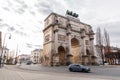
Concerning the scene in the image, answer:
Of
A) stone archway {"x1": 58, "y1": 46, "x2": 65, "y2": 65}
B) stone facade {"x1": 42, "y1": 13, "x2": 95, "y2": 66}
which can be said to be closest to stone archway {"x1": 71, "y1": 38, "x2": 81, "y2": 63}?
stone facade {"x1": 42, "y1": 13, "x2": 95, "y2": 66}

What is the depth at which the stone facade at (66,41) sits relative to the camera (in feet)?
157

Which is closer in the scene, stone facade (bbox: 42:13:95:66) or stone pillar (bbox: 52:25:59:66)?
stone pillar (bbox: 52:25:59:66)

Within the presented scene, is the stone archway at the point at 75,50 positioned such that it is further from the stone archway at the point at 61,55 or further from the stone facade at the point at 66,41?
the stone archway at the point at 61,55

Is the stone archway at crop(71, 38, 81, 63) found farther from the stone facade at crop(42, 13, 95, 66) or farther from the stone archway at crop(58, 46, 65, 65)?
the stone archway at crop(58, 46, 65, 65)

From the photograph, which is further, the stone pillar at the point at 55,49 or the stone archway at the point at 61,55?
the stone archway at the point at 61,55

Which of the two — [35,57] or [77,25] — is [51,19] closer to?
[77,25]

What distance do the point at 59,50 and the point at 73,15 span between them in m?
17.3

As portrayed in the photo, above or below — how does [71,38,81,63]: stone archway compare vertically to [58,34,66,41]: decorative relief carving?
below

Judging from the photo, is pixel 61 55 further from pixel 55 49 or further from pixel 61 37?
pixel 61 37

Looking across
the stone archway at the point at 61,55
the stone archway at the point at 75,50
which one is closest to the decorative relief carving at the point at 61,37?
the stone archway at the point at 61,55

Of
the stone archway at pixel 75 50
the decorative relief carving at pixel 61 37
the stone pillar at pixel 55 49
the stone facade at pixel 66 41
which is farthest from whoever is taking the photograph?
the stone archway at pixel 75 50

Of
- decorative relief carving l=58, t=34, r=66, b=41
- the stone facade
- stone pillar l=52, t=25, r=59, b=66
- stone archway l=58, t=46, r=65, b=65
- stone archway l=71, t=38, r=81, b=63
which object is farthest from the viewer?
stone archway l=71, t=38, r=81, b=63

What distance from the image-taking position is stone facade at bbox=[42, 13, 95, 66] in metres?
47.8

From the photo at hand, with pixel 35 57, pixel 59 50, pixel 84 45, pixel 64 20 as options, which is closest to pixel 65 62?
pixel 59 50
